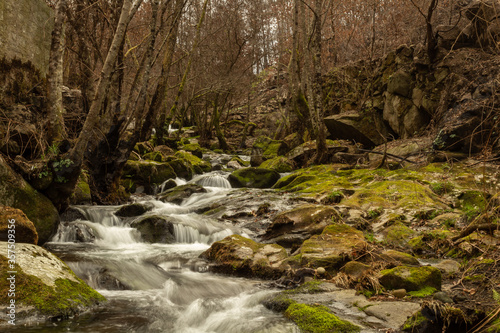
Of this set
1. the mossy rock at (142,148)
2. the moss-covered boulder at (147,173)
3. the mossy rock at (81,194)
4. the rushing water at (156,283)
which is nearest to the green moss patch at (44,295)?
the rushing water at (156,283)

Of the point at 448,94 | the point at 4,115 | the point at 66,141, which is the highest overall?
the point at 448,94

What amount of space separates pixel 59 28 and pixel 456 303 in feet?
26.9

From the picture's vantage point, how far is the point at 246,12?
23172mm

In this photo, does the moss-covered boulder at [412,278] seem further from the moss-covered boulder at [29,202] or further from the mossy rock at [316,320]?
the moss-covered boulder at [29,202]

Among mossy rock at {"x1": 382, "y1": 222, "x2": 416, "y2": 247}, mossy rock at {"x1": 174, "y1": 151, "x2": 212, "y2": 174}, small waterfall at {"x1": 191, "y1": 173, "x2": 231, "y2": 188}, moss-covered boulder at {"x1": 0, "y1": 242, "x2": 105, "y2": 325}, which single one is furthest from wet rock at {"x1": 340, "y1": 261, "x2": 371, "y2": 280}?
mossy rock at {"x1": 174, "y1": 151, "x2": 212, "y2": 174}

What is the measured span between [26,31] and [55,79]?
1152 mm

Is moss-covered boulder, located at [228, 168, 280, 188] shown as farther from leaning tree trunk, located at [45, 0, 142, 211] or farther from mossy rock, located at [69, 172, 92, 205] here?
leaning tree trunk, located at [45, 0, 142, 211]

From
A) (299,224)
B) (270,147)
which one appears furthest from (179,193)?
(270,147)

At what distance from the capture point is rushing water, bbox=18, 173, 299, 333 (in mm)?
3908

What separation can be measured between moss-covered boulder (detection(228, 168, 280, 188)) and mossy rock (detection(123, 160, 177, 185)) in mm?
2643

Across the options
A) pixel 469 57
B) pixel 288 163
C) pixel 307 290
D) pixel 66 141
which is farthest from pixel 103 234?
pixel 469 57

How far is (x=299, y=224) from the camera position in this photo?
24.3 feet

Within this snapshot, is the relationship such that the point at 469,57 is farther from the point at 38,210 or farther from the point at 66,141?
the point at 38,210

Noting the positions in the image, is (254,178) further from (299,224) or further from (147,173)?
(299,224)
